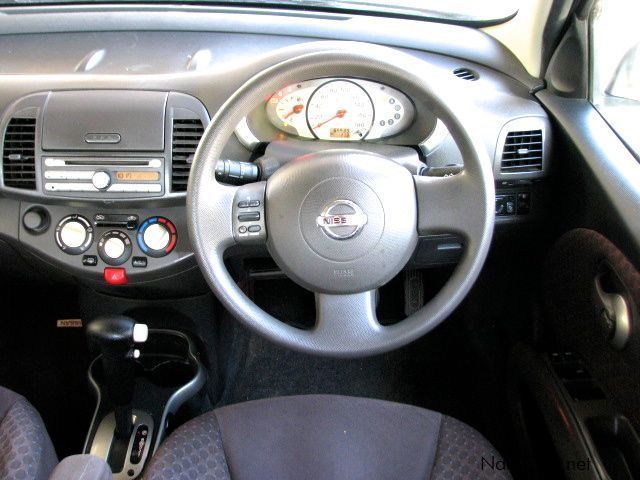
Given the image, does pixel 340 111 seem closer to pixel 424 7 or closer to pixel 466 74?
pixel 466 74

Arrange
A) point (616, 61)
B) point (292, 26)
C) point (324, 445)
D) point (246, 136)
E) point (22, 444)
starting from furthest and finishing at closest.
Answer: point (292, 26) → point (616, 61) → point (246, 136) → point (324, 445) → point (22, 444)

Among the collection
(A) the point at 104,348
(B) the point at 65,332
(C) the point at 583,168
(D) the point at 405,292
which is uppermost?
(C) the point at 583,168

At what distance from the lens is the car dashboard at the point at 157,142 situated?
3.95ft

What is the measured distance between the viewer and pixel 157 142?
120 centimetres

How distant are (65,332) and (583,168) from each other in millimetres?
1418

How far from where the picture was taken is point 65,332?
6.01ft

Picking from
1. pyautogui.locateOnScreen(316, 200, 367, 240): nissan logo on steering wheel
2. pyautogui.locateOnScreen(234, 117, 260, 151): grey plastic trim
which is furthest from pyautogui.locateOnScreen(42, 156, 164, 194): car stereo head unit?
pyautogui.locateOnScreen(316, 200, 367, 240): nissan logo on steering wheel

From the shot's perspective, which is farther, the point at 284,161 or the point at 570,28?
the point at 570,28

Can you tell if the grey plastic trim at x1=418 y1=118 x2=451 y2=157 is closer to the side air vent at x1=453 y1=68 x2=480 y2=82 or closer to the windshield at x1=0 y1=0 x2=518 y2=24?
the side air vent at x1=453 y1=68 x2=480 y2=82

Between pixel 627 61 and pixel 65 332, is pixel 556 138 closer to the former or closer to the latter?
pixel 627 61

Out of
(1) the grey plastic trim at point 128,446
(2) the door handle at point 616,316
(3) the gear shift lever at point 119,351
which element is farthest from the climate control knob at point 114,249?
(2) the door handle at point 616,316

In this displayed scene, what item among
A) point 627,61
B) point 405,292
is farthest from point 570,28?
point 405,292

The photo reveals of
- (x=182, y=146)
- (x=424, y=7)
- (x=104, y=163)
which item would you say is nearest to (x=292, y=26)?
(x=424, y=7)

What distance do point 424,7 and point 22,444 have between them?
1.22m
